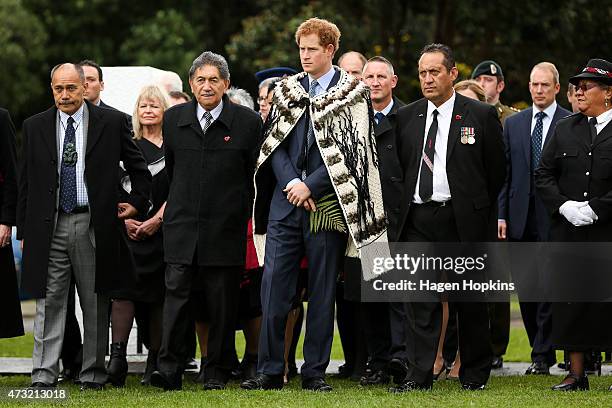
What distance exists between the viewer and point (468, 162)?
34.0 ft

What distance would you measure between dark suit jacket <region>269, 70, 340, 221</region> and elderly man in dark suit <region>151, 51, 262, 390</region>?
0.28 metres

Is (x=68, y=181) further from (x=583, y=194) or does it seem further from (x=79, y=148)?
(x=583, y=194)

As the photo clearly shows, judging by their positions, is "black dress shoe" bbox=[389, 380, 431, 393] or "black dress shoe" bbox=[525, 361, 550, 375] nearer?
"black dress shoe" bbox=[389, 380, 431, 393]

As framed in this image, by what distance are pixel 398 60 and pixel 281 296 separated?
17.5 metres

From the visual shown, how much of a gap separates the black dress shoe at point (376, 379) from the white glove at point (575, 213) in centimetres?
197

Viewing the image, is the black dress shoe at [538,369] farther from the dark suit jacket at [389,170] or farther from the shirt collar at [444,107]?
the shirt collar at [444,107]

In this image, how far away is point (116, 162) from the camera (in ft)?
35.4

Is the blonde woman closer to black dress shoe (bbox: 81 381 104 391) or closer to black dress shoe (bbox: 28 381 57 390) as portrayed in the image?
black dress shoe (bbox: 81 381 104 391)

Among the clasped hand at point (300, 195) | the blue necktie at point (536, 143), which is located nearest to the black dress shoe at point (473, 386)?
the clasped hand at point (300, 195)

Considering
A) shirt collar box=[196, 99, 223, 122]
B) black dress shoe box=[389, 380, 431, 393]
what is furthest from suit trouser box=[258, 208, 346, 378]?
shirt collar box=[196, 99, 223, 122]

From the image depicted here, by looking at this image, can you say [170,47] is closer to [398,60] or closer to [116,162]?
[398,60]

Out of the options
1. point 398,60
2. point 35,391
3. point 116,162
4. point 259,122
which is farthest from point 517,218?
point 398,60

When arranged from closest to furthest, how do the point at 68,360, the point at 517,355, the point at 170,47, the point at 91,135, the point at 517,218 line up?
the point at 91,135
the point at 68,360
the point at 517,218
the point at 517,355
the point at 170,47

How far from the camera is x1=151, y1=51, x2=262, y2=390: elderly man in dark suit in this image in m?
10.5
